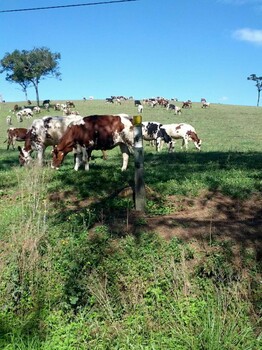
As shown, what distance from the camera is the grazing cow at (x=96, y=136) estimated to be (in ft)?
43.5

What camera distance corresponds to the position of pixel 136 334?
466 centimetres

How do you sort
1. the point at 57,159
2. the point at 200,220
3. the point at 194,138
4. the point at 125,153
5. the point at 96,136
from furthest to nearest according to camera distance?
the point at 194,138 → the point at 57,159 → the point at 125,153 → the point at 96,136 → the point at 200,220

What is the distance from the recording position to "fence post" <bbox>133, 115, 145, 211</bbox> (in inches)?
289

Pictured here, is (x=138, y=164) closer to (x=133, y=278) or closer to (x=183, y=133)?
(x=133, y=278)

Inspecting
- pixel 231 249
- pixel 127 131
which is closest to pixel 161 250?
pixel 231 249

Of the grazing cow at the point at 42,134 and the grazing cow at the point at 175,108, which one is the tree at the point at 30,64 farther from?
the grazing cow at the point at 42,134

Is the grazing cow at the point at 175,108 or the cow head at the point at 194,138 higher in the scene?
the grazing cow at the point at 175,108

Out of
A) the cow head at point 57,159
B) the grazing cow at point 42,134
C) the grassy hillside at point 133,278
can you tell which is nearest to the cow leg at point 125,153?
the cow head at point 57,159

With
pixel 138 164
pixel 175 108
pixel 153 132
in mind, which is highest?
pixel 175 108

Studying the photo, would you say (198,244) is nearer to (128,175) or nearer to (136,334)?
(136,334)

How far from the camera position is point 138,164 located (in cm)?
733

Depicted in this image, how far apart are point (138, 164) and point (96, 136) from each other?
616cm

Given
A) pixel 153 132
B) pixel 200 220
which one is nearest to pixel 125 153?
pixel 200 220

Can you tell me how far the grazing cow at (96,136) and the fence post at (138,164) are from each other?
569 centimetres
